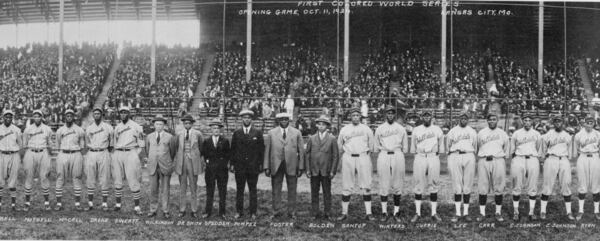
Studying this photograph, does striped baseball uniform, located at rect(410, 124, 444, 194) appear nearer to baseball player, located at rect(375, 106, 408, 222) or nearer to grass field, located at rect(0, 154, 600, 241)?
baseball player, located at rect(375, 106, 408, 222)

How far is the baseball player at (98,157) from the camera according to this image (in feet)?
27.7

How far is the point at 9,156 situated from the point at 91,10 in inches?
822

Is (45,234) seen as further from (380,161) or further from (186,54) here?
(186,54)

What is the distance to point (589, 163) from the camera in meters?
8.27

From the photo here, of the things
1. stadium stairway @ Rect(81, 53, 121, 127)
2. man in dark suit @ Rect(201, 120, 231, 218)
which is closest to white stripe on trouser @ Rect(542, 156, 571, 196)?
man in dark suit @ Rect(201, 120, 231, 218)

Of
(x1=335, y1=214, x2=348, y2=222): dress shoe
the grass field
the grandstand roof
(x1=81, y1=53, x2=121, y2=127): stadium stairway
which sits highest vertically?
the grandstand roof

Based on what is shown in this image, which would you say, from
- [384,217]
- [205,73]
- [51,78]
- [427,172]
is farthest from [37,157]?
[205,73]

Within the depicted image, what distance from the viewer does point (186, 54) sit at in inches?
1058

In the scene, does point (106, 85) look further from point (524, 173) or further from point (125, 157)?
point (524, 173)

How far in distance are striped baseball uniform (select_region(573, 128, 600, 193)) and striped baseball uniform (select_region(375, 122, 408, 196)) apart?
2.87 m

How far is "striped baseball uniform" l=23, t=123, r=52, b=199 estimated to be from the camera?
8547 mm

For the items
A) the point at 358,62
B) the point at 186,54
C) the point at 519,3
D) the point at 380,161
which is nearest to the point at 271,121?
the point at 380,161

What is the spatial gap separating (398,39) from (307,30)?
4566mm

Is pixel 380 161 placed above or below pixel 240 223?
above
